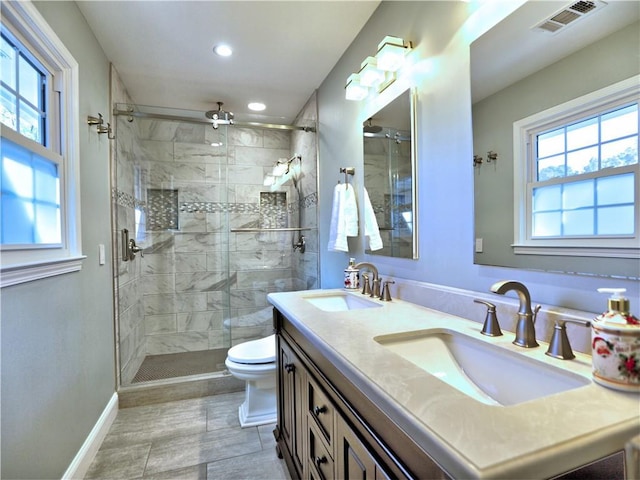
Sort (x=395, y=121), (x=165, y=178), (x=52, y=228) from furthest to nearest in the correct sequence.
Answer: (x=165, y=178)
(x=395, y=121)
(x=52, y=228)

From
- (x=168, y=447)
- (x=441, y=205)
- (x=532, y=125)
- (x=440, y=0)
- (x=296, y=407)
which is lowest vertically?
(x=168, y=447)

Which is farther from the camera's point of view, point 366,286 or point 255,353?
point 255,353

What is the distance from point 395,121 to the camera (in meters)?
1.68

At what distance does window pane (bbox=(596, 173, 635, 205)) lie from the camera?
2.42 ft

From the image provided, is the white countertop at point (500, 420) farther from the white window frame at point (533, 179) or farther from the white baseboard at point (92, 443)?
the white baseboard at point (92, 443)

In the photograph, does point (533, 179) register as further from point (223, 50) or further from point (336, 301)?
point (223, 50)

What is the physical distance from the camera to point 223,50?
2.27 meters

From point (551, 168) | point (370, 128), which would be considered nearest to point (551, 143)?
point (551, 168)

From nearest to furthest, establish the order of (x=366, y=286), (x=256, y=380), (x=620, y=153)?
(x=620, y=153) → (x=366, y=286) → (x=256, y=380)

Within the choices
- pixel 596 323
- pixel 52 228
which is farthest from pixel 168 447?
pixel 596 323

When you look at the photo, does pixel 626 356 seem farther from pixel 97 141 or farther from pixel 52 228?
pixel 97 141

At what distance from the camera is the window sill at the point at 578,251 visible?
741 millimetres

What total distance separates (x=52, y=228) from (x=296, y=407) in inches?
56.3

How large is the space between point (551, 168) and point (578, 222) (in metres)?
0.18
